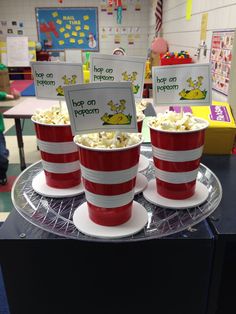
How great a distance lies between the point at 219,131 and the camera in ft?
3.76

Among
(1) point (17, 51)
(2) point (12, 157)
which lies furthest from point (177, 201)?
(1) point (17, 51)

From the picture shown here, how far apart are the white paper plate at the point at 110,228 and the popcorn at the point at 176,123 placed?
233mm

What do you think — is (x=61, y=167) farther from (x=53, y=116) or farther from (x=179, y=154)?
(x=179, y=154)

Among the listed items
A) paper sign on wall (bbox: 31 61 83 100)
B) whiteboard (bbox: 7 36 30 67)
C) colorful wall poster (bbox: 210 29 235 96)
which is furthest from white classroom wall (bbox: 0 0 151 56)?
paper sign on wall (bbox: 31 61 83 100)

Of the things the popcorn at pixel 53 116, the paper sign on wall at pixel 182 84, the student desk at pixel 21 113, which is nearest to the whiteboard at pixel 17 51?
the student desk at pixel 21 113

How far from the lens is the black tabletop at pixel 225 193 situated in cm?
75

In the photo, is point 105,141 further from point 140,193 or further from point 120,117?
point 140,193

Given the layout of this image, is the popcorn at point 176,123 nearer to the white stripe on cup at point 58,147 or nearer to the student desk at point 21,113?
the white stripe on cup at point 58,147

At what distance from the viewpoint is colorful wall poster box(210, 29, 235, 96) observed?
6.39ft

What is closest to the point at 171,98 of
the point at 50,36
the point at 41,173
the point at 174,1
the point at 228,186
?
the point at 228,186

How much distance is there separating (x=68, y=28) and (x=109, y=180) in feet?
23.1

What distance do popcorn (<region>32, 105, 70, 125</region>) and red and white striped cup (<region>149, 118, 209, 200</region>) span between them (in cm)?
24

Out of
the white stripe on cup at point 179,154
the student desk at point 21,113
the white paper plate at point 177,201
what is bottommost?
the student desk at point 21,113

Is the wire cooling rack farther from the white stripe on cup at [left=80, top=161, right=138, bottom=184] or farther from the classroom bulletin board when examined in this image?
the classroom bulletin board
